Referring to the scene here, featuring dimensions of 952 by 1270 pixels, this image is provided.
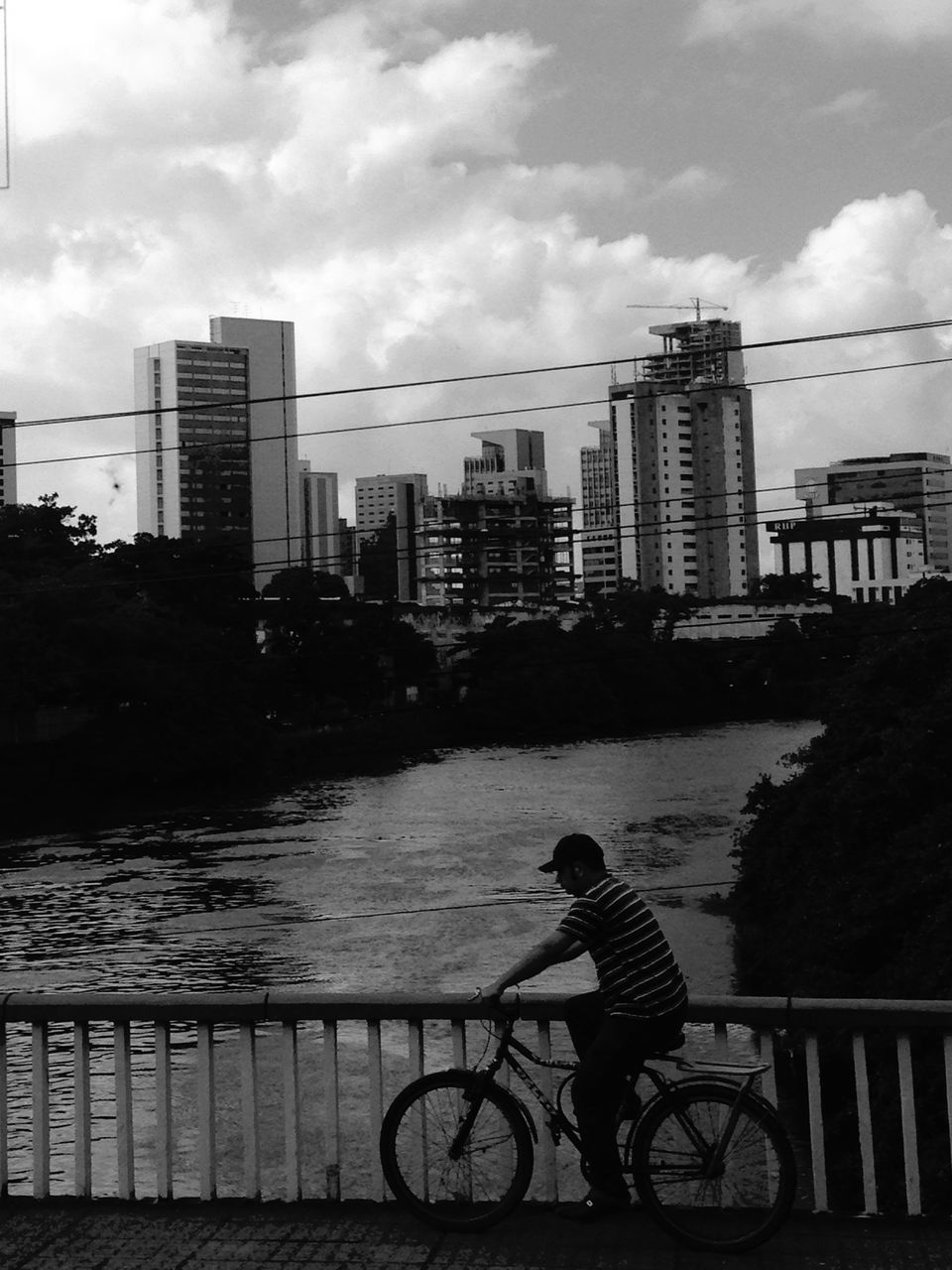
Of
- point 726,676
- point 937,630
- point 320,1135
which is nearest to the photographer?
point 320,1135

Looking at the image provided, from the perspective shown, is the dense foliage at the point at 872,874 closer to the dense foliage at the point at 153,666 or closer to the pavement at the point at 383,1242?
the pavement at the point at 383,1242

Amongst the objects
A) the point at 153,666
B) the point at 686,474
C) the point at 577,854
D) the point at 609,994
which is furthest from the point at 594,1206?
the point at 686,474

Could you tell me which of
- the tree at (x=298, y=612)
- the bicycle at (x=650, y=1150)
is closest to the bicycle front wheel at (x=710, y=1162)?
the bicycle at (x=650, y=1150)

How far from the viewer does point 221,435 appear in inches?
6550

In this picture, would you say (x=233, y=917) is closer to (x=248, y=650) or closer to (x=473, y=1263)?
(x=248, y=650)

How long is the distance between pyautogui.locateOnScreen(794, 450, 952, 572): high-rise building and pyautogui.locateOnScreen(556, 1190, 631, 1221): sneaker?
10502 centimetres

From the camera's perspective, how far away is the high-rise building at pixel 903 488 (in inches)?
5030

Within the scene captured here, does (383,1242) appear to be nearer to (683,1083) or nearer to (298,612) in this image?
(683,1083)

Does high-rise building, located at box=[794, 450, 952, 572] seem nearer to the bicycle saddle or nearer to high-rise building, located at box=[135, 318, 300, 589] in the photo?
high-rise building, located at box=[135, 318, 300, 589]

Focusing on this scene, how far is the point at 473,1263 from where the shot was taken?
17.1ft

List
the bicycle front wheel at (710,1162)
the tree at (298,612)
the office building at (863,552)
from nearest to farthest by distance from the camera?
the bicycle front wheel at (710,1162)
the tree at (298,612)
the office building at (863,552)

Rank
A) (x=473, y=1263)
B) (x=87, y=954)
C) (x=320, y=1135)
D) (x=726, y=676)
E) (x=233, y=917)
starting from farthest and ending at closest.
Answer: (x=726, y=676)
(x=233, y=917)
(x=87, y=954)
(x=320, y=1135)
(x=473, y=1263)

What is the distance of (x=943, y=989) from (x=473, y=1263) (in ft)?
36.0

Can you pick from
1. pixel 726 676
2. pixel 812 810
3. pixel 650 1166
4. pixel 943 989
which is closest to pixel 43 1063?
pixel 650 1166
